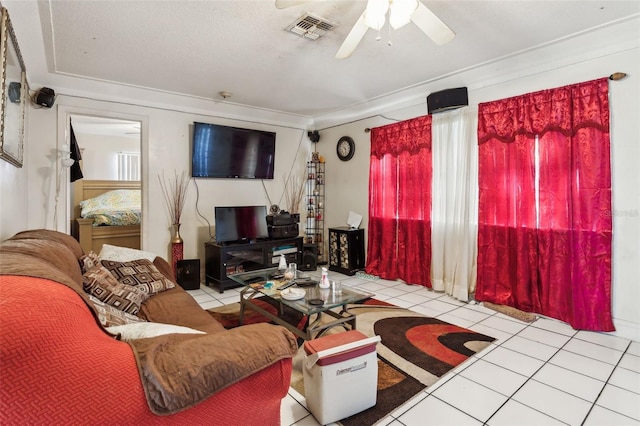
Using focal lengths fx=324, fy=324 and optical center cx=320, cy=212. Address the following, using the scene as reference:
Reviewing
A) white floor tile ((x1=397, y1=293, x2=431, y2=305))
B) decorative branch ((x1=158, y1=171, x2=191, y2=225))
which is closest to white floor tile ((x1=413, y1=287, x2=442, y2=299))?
white floor tile ((x1=397, y1=293, x2=431, y2=305))

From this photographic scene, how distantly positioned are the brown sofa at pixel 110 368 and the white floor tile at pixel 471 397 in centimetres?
113

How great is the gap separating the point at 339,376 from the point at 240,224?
2976 millimetres

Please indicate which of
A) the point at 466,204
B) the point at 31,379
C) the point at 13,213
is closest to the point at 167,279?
the point at 13,213

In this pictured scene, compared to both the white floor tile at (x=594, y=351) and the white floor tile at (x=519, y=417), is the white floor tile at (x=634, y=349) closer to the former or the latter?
the white floor tile at (x=594, y=351)

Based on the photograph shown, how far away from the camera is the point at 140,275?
241 centimetres

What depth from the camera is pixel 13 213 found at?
221cm

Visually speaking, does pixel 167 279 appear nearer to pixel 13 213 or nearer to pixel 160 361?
pixel 13 213

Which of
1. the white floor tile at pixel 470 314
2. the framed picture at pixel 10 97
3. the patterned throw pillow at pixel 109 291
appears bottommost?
the white floor tile at pixel 470 314

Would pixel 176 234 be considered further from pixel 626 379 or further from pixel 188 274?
pixel 626 379

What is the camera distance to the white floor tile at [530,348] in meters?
2.29

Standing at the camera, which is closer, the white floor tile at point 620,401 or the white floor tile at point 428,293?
the white floor tile at point 620,401

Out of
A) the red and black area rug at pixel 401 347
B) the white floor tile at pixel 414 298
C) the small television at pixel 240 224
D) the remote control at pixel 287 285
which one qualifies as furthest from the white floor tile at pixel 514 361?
the small television at pixel 240 224

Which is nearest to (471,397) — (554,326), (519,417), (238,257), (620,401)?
(519,417)

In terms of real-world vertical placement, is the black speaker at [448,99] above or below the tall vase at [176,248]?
above
